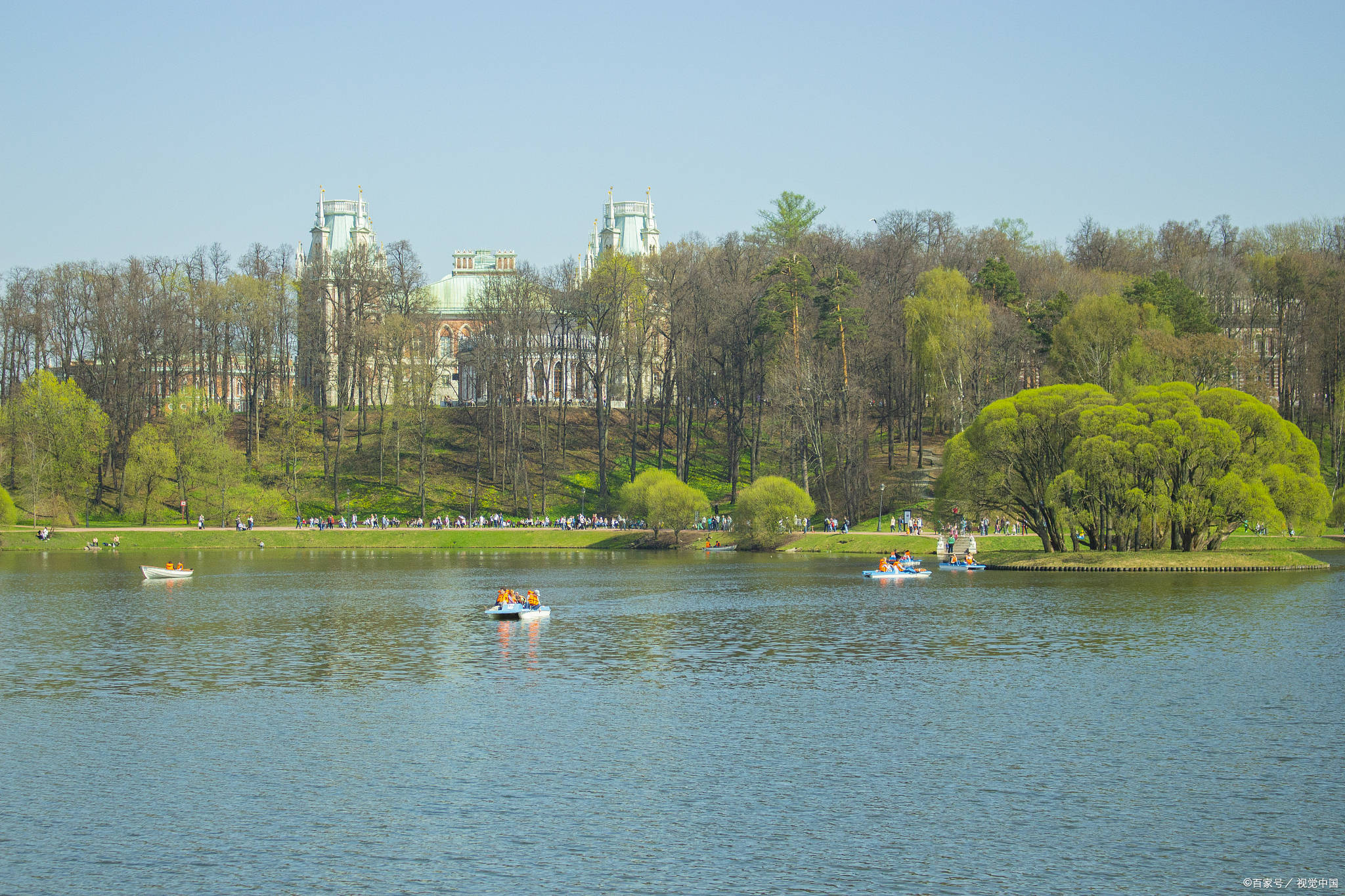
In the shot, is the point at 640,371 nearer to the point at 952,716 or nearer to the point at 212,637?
the point at 212,637

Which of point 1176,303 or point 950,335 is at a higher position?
point 1176,303

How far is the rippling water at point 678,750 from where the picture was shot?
57.2 feet

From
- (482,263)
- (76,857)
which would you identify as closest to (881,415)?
(482,263)

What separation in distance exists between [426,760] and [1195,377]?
68.2 meters

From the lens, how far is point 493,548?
8738 cm

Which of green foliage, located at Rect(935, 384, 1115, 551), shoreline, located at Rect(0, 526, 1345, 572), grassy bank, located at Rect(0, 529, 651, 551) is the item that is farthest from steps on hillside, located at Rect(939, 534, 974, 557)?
grassy bank, located at Rect(0, 529, 651, 551)

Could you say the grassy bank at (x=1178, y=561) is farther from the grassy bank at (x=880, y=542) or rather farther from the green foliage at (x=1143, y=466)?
the grassy bank at (x=880, y=542)

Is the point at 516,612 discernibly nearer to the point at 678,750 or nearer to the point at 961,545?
the point at 678,750

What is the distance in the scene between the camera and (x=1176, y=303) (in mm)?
83750

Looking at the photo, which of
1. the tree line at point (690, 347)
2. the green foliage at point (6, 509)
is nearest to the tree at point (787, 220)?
the tree line at point (690, 347)

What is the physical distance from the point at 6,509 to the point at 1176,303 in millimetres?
84773

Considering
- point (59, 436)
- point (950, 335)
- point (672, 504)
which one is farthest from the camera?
point (59, 436)

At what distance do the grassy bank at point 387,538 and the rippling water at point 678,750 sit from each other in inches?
1603

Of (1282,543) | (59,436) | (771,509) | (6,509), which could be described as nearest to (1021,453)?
(771,509)
